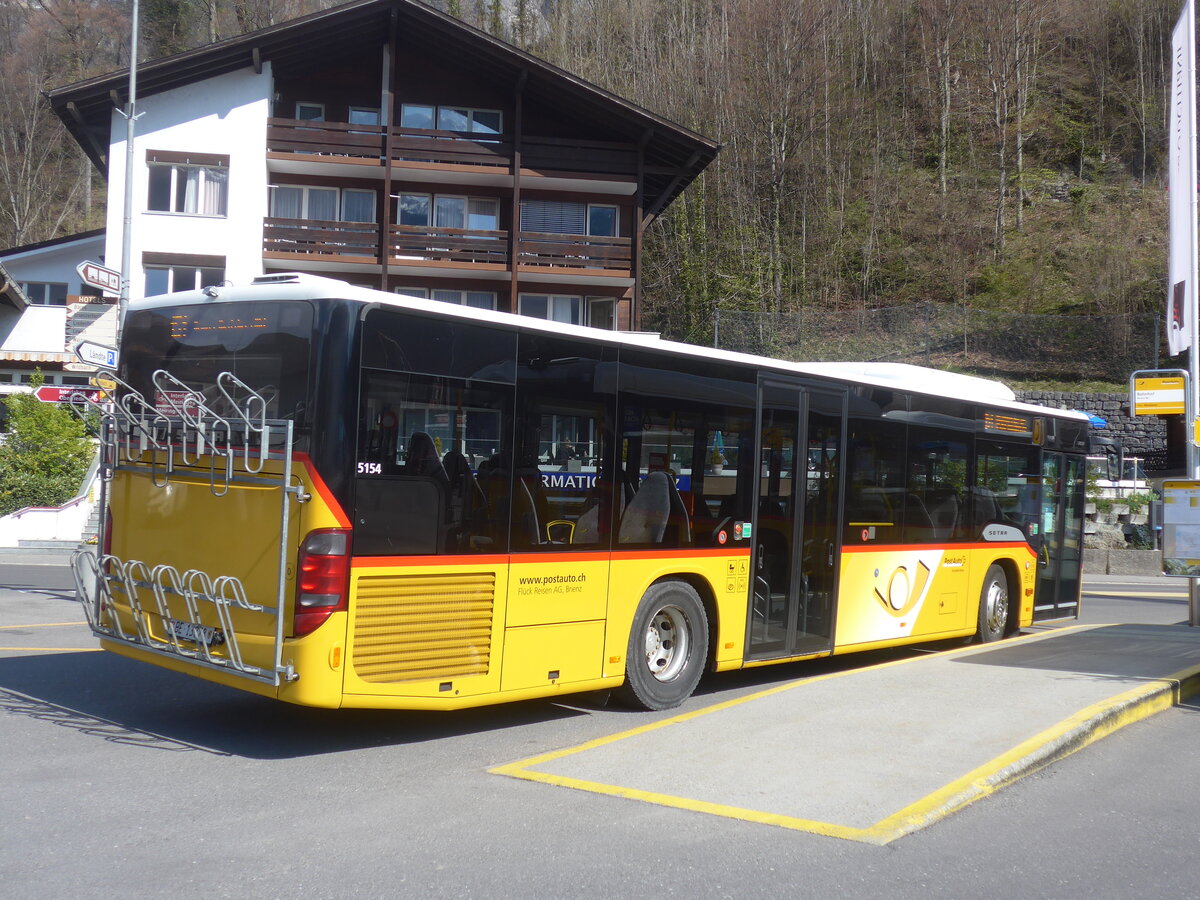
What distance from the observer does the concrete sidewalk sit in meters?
5.78

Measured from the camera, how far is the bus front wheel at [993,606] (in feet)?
41.0

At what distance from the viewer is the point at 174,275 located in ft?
108

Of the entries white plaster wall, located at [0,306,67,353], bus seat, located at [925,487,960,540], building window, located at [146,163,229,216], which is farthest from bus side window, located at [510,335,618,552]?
white plaster wall, located at [0,306,67,353]

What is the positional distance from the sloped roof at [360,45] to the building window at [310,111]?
1.17 meters

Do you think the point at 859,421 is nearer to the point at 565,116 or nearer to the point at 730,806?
the point at 730,806

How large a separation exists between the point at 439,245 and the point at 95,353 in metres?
19.7

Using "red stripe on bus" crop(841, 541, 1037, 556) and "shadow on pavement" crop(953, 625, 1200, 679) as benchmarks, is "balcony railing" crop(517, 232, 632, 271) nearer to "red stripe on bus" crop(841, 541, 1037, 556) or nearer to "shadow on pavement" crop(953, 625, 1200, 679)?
"red stripe on bus" crop(841, 541, 1037, 556)

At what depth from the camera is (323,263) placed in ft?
107

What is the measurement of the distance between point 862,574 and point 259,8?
58.6 metres

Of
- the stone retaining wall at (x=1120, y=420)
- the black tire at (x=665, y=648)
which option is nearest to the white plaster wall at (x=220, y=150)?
the stone retaining wall at (x=1120, y=420)

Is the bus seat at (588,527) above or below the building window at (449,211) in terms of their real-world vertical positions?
below

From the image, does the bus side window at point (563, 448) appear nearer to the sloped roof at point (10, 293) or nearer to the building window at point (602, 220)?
the building window at point (602, 220)

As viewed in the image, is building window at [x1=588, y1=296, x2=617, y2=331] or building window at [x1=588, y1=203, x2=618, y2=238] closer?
building window at [x1=588, y1=296, x2=617, y2=331]

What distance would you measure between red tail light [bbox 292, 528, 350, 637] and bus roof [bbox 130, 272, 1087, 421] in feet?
4.61
